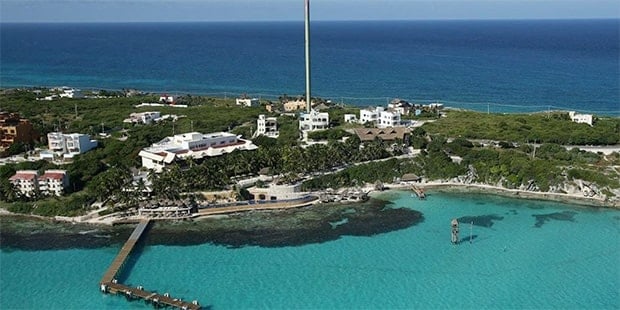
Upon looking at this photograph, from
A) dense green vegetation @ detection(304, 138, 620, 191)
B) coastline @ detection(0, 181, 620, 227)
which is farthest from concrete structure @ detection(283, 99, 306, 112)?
coastline @ detection(0, 181, 620, 227)

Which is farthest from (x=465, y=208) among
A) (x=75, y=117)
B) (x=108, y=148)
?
(x=75, y=117)

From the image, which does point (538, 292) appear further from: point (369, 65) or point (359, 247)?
point (369, 65)

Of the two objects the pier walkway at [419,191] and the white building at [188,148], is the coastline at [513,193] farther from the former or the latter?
the white building at [188,148]

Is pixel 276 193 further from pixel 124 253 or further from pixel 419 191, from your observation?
pixel 124 253

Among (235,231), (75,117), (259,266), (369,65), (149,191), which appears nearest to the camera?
(259,266)

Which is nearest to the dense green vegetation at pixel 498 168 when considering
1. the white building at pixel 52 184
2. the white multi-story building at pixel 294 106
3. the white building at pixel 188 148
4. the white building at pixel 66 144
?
the white building at pixel 188 148

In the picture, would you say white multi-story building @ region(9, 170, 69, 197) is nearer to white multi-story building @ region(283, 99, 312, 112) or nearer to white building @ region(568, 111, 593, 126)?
white multi-story building @ region(283, 99, 312, 112)
